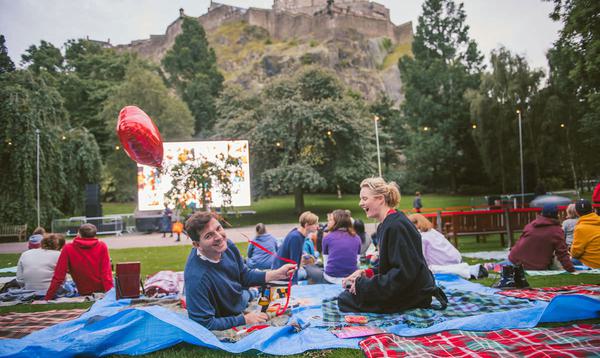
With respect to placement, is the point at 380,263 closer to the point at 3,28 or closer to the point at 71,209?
the point at 3,28

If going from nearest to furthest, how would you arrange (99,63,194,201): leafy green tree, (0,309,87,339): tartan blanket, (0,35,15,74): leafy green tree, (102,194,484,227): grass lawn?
(0,309,87,339): tartan blanket, (0,35,15,74): leafy green tree, (102,194,484,227): grass lawn, (99,63,194,201): leafy green tree

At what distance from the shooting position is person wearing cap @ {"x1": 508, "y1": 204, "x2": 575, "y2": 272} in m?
6.16

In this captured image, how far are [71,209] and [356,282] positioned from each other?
24.4 m

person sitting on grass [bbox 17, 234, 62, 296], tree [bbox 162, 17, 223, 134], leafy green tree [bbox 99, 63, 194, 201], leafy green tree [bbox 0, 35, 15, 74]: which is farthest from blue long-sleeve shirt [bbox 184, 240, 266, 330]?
tree [bbox 162, 17, 223, 134]

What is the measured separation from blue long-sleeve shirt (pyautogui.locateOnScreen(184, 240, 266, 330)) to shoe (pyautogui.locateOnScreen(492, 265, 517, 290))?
332 cm

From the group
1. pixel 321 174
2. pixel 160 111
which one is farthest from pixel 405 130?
pixel 160 111

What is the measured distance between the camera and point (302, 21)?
3231 inches

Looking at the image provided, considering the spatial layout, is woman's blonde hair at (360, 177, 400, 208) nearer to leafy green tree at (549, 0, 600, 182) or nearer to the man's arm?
the man's arm

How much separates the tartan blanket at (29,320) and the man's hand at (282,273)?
252 centimetres

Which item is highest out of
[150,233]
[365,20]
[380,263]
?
[365,20]

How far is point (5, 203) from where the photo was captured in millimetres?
18547

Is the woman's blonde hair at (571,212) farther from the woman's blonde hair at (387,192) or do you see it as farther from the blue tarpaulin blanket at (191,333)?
the woman's blonde hair at (387,192)

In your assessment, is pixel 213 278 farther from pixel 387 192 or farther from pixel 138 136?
pixel 138 136

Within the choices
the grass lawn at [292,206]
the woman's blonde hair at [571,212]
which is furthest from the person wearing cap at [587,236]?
the grass lawn at [292,206]
